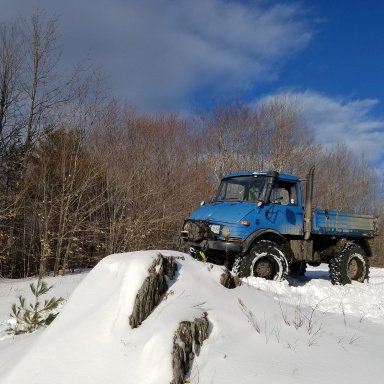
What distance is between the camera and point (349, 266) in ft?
32.0

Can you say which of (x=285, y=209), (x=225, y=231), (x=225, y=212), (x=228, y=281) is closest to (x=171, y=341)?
(x=228, y=281)

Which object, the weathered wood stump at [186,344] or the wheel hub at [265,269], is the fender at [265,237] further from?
the weathered wood stump at [186,344]

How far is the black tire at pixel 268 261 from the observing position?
25.7 ft

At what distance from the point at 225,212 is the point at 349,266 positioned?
3543 millimetres

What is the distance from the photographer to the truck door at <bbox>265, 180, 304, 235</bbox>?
8.47 meters

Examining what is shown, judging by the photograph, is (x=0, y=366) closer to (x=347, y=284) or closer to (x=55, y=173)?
(x=347, y=284)

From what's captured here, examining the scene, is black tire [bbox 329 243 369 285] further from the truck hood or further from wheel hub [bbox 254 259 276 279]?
the truck hood

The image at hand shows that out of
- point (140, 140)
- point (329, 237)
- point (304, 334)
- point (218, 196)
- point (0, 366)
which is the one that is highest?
point (140, 140)

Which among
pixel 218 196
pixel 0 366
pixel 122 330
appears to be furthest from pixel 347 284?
pixel 0 366

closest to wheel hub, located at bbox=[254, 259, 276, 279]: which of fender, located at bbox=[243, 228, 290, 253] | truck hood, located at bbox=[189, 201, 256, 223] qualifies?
fender, located at bbox=[243, 228, 290, 253]

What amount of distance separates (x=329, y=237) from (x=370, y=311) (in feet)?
10.9

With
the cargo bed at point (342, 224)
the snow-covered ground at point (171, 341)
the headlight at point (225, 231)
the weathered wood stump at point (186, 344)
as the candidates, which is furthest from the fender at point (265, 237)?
the weathered wood stump at point (186, 344)

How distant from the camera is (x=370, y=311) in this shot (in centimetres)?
650

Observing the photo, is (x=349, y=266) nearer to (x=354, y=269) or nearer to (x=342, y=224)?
(x=354, y=269)
